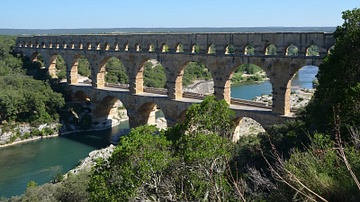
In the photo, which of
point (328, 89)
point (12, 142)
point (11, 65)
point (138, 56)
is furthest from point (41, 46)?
point (328, 89)

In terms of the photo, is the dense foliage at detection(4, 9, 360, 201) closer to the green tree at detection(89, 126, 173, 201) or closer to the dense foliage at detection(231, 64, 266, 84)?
the green tree at detection(89, 126, 173, 201)

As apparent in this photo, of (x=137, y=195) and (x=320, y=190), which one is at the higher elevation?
(x=320, y=190)

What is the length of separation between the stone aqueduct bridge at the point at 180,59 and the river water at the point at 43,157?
229 centimetres

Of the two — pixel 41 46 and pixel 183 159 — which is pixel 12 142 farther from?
pixel 183 159

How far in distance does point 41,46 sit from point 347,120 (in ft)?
88.7

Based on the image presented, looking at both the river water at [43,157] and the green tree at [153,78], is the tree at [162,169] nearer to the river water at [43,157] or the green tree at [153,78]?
the river water at [43,157]

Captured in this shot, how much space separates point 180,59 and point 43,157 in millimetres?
8237

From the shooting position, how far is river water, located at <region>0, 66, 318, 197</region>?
56.4 ft

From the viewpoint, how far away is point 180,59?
1906 centimetres

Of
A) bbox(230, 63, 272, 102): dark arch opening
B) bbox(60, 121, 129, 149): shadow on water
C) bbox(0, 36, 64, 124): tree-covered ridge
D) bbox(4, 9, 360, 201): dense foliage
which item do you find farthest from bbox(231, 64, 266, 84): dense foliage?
bbox(4, 9, 360, 201): dense foliage

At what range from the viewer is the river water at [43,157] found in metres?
17.2

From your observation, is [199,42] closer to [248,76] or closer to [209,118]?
[209,118]

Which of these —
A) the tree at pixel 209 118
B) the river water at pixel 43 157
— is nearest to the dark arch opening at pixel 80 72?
the river water at pixel 43 157

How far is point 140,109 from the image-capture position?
21641 millimetres
